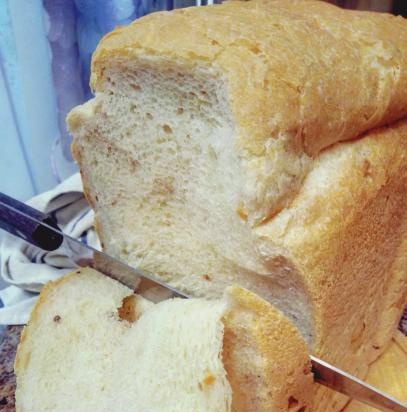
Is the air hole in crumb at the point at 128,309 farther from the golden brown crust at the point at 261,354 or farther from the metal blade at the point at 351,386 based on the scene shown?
the metal blade at the point at 351,386

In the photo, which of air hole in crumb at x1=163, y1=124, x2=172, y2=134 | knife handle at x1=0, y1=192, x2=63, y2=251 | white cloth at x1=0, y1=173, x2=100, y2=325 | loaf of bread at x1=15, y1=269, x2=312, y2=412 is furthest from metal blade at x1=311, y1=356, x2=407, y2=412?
white cloth at x1=0, y1=173, x2=100, y2=325

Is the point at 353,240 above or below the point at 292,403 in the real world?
above

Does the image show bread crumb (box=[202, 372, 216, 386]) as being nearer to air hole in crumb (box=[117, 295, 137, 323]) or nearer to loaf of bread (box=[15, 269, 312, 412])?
loaf of bread (box=[15, 269, 312, 412])

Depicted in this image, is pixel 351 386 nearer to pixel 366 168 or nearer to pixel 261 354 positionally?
pixel 261 354

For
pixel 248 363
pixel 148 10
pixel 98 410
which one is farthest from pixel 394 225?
pixel 148 10

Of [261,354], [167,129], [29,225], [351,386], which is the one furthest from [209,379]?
[29,225]

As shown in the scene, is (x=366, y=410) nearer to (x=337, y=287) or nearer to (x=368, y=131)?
(x=337, y=287)

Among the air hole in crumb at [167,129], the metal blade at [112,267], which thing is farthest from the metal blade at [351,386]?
the air hole in crumb at [167,129]
